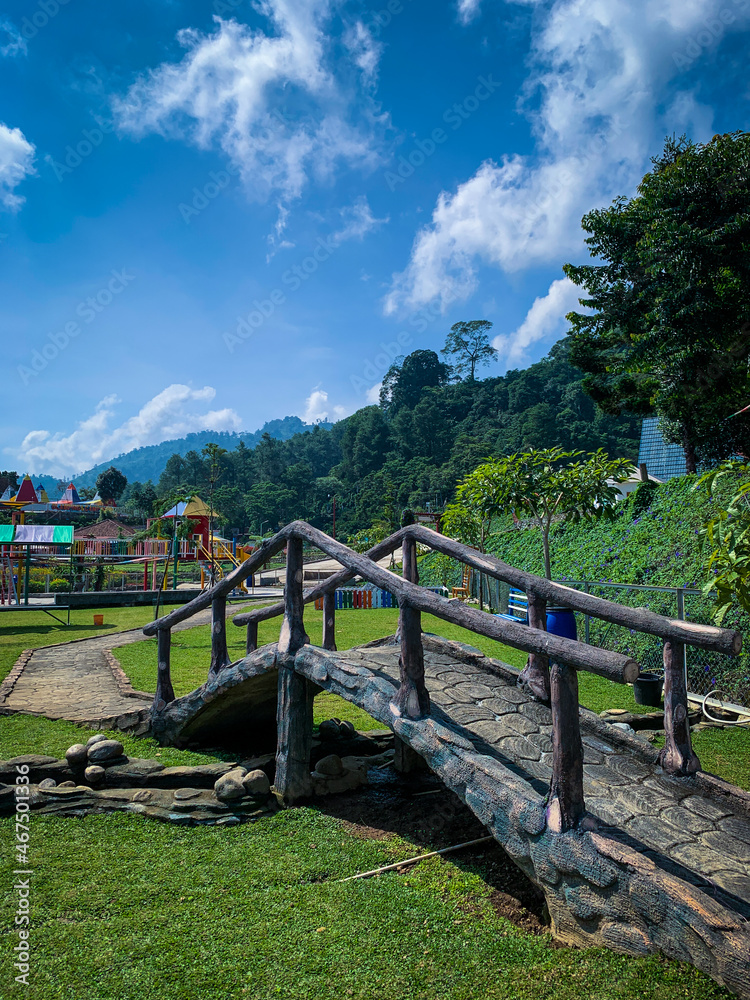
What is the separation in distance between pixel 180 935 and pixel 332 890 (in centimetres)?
89

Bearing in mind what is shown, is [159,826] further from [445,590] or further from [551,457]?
[445,590]

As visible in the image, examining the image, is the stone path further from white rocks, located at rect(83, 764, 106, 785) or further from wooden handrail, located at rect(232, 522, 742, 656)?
white rocks, located at rect(83, 764, 106, 785)

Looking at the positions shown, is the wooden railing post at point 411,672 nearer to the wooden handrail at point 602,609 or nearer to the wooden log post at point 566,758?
the wooden handrail at point 602,609

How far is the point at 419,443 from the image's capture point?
7594 cm

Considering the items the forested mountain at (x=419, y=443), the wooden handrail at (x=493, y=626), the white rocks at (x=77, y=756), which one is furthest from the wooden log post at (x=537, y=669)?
the forested mountain at (x=419, y=443)

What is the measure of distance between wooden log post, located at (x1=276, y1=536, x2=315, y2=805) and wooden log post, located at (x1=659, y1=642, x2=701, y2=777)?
8.95 feet

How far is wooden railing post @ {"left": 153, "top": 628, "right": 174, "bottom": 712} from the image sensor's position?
6684 mm

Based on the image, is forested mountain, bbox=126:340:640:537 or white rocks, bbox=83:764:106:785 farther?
forested mountain, bbox=126:340:640:537

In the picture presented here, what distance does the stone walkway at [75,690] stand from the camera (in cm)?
718

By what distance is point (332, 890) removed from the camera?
12.1 ft

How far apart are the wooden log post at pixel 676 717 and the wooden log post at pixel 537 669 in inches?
35.4

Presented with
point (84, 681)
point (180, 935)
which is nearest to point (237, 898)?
point (180, 935)

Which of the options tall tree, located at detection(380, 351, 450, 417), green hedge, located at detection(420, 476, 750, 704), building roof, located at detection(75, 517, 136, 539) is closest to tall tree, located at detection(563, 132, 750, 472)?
green hedge, located at detection(420, 476, 750, 704)

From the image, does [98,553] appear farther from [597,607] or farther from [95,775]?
[597,607]
